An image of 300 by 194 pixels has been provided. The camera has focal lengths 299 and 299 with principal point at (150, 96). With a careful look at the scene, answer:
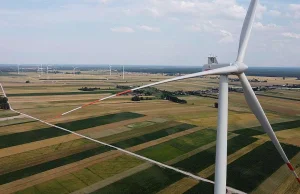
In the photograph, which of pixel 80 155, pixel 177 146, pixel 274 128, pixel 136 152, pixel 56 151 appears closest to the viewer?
pixel 80 155

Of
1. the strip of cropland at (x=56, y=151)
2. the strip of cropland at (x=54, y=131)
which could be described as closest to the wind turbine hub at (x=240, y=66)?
the strip of cropland at (x=56, y=151)

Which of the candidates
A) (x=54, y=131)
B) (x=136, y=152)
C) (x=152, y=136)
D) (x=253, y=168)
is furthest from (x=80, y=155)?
(x=253, y=168)

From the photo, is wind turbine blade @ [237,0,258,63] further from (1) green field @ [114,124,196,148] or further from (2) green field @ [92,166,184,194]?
(1) green field @ [114,124,196,148]

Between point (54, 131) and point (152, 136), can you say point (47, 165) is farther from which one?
point (152, 136)

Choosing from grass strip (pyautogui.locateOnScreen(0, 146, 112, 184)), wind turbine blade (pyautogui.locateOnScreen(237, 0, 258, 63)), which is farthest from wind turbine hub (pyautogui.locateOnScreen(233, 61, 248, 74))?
grass strip (pyautogui.locateOnScreen(0, 146, 112, 184))

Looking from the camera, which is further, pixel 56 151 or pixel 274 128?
pixel 274 128

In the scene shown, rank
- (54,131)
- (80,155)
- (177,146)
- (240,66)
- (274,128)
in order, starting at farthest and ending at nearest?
(274,128), (54,131), (177,146), (80,155), (240,66)

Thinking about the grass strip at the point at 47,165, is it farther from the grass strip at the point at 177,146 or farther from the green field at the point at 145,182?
the green field at the point at 145,182
